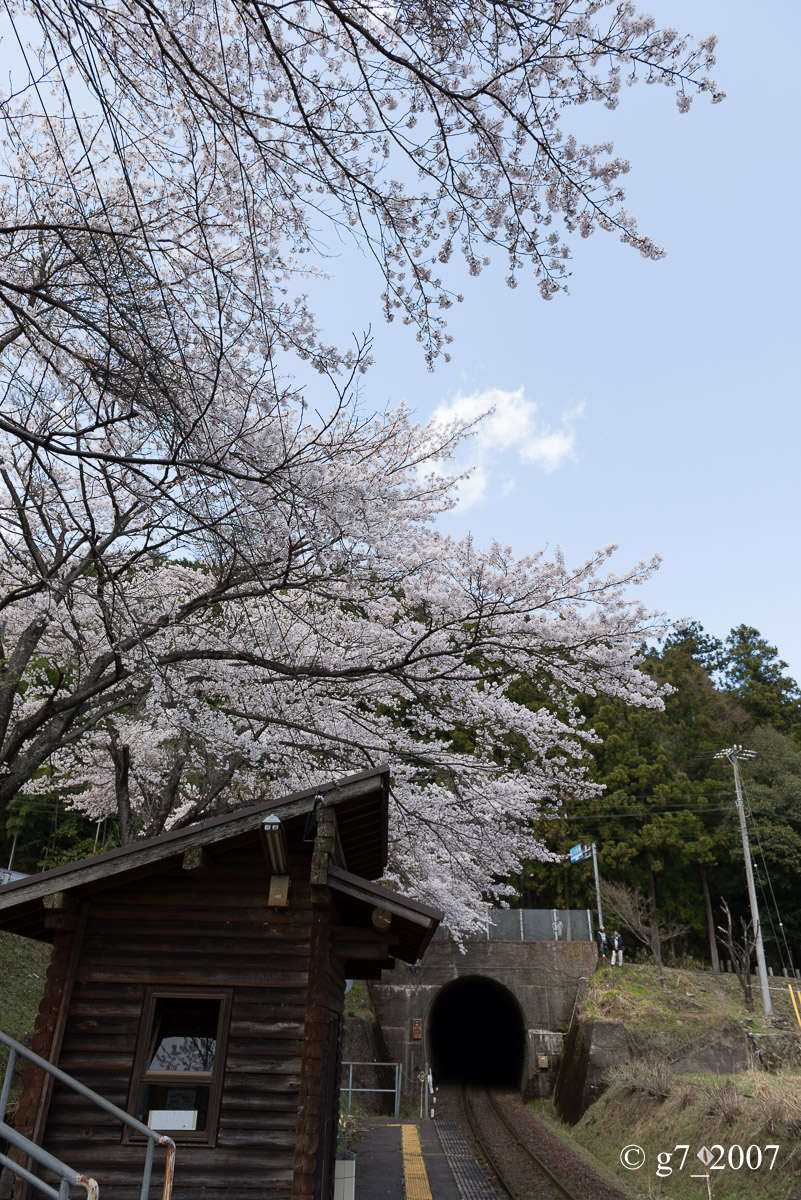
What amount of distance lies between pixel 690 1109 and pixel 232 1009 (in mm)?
9941

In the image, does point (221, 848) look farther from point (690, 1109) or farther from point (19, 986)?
point (19, 986)

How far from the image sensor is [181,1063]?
5.88m

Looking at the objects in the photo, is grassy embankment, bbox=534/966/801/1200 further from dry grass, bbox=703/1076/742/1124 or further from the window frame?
the window frame

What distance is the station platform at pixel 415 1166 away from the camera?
9344 mm

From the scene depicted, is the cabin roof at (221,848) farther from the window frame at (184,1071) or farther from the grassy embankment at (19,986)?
the grassy embankment at (19,986)

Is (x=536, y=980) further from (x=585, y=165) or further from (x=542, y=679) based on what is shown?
(x=585, y=165)

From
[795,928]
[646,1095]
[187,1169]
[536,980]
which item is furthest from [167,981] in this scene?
[795,928]

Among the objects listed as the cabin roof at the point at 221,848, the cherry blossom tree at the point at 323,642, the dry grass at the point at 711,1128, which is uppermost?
the cherry blossom tree at the point at 323,642

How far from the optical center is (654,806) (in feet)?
103

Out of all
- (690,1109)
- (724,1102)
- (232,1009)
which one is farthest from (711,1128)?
(232,1009)

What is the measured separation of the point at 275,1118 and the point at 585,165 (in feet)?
22.9

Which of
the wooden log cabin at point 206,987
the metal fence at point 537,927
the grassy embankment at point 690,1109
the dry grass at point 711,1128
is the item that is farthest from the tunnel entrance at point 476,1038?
the wooden log cabin at point 206,987

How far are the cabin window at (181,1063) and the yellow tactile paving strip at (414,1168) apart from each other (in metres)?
4.84

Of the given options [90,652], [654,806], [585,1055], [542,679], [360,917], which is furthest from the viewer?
[654,806]
